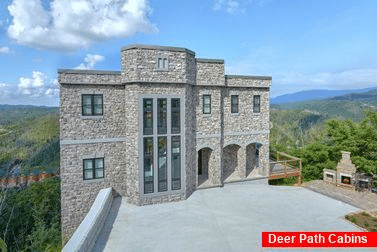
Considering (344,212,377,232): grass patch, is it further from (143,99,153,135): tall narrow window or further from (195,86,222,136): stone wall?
(143,99,153,135): tall narrow window

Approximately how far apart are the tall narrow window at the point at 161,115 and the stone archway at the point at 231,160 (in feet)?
18.0

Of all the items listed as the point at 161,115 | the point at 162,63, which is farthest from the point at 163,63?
the point at 161,115

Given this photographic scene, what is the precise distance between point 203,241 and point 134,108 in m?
6.49

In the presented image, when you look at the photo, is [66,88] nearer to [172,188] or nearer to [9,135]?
[172,188]

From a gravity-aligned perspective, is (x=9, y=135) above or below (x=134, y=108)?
below

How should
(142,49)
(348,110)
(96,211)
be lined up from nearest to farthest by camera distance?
(96,211) < (142,49) < (348,110)

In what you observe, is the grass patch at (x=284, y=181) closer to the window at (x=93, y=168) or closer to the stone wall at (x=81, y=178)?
the stone wall at (x=81, y=178)

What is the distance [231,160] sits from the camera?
15.6m

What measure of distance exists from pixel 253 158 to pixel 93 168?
410 inches

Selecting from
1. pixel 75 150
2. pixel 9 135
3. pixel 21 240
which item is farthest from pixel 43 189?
pixel 9 135

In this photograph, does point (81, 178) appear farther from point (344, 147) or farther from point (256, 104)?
point (344, 147)

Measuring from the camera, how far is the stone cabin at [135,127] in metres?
11.2

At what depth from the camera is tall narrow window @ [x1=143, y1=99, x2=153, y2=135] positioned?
11195 mm

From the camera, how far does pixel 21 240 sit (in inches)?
768
